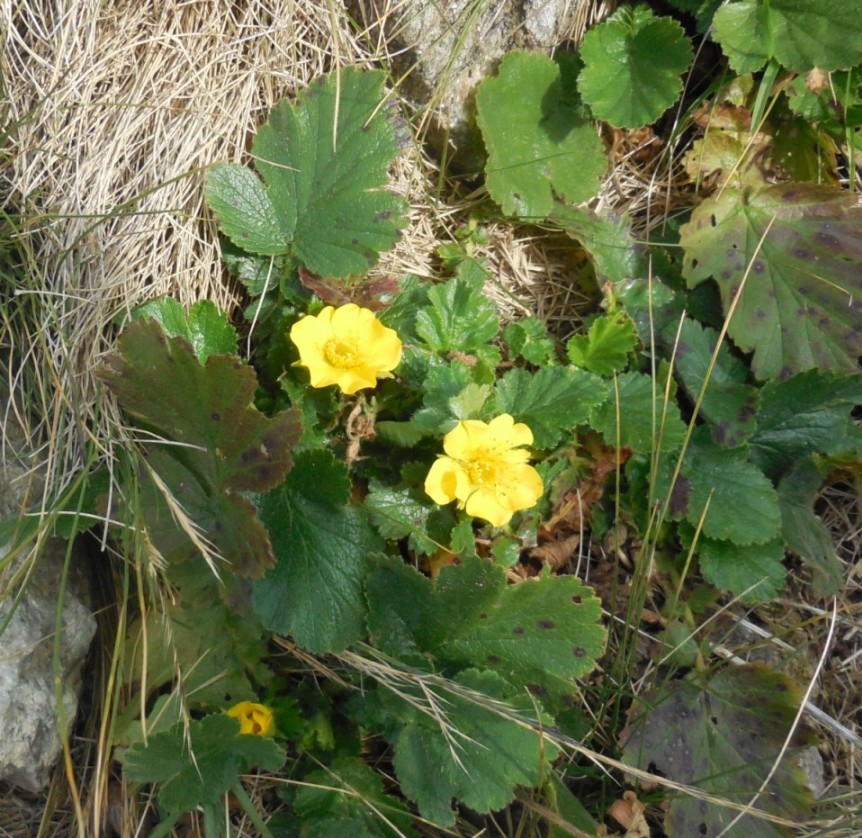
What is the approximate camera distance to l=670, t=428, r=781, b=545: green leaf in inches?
73.9

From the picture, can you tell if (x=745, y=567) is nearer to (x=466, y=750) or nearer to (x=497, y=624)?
(x=497, y=624)

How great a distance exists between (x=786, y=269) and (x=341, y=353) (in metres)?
1.17

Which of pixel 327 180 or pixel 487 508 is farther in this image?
pixel 327 180

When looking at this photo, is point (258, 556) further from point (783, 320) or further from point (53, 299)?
point (783, 320)

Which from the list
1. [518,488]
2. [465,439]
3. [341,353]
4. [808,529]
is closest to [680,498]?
[808,529]

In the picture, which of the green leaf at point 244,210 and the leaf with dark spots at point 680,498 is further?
the leaf with dark spots at point 680,498

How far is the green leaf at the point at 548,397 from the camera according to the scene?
1.77 m

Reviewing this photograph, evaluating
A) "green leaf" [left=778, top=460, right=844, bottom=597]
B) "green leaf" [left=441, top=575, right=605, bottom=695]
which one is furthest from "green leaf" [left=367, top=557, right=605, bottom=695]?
"green leaf" [left=778, top=460, right=844, bottom=597]

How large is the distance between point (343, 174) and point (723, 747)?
5.03 ft

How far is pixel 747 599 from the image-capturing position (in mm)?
1925

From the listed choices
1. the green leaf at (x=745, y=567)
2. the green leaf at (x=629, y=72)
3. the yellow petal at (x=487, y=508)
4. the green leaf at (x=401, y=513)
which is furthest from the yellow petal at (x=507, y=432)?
the green leaf at (x=629, y=72)

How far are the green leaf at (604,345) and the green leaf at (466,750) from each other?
2.46 ft

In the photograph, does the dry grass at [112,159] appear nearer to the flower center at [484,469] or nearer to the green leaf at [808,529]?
the green leaf at [808,529]

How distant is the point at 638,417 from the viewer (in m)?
1.89
